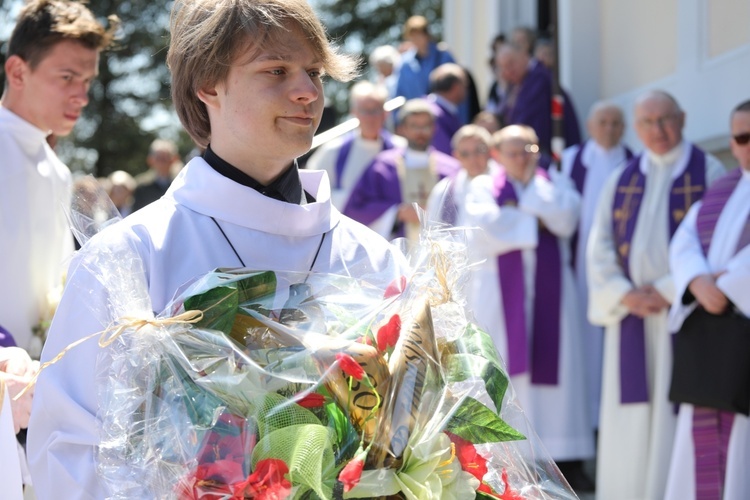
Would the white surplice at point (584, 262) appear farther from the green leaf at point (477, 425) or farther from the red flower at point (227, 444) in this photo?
the red flower at point (227, 444)

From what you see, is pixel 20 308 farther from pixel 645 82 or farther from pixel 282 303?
pixel 645 82

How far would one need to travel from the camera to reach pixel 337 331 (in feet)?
6.61

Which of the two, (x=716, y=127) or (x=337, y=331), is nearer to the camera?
(x=337, y=331)

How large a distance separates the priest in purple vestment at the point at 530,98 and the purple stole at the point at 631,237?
3.18 meters

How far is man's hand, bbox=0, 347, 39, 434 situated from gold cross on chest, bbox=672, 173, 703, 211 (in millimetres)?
4511

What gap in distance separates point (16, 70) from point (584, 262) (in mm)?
4857

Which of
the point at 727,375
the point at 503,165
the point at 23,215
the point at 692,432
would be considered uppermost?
the point at 23,215

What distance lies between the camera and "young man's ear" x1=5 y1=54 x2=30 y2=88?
389 cm

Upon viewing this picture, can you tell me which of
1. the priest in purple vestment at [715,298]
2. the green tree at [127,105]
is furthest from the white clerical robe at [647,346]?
the green tree at [127,105]

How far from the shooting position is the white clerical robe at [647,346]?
6.38 meters

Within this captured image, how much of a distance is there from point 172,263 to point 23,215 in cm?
182

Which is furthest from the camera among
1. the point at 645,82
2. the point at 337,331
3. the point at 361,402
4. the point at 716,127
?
the point at 645,82

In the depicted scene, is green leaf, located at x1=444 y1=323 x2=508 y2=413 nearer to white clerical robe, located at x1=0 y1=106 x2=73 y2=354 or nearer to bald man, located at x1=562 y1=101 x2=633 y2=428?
white clerical robe, located at x1=0 y1=106 x2=73 y2=354

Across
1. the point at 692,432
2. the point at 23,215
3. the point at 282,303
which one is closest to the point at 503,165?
the point at 692,432
